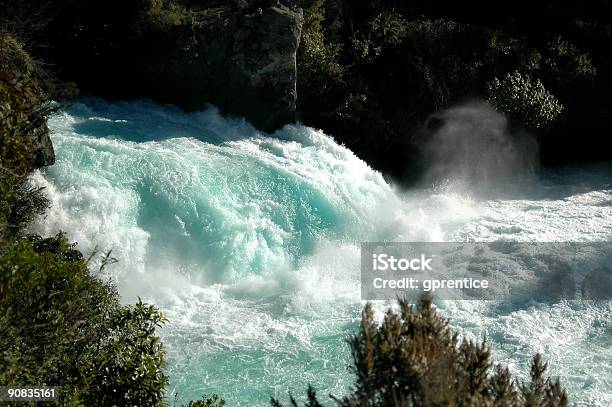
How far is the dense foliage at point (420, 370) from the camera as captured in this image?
5109mm

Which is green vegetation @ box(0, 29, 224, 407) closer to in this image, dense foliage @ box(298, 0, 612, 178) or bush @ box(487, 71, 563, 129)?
dense foliage @ box(298, 0, 612, 178)

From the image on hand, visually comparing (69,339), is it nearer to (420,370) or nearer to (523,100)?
(420,370)

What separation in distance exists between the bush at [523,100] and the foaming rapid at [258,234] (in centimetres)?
340

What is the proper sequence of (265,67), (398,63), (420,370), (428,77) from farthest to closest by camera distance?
1. (398,63)
2. (428,77)
3. (265,67)
4. (420,370)

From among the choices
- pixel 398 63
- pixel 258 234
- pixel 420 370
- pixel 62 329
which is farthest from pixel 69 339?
pixel 398 63

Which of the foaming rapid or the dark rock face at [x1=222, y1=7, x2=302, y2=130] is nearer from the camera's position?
the foaming rapid

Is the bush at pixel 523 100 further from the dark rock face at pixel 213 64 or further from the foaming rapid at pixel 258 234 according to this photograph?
the dark rock face at pixel 213 64

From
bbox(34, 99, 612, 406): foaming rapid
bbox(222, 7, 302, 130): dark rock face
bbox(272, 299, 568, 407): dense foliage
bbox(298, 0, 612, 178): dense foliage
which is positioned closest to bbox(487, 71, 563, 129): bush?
bbox(298, 0, 612, 178): dense foliage

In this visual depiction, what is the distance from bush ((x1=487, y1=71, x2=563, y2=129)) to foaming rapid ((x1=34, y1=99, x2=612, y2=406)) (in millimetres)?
3396

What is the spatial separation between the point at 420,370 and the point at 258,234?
947 centimetres

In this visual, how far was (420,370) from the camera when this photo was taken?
518cm

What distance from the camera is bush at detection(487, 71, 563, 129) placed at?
2075cm

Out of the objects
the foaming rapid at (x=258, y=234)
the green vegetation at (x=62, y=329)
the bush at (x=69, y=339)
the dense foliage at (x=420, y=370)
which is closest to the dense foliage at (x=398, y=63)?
the foaming rapid at (x=258, y=234)

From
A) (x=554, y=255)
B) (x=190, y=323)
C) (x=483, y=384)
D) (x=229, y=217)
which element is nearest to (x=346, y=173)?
(x=229, y=217)
